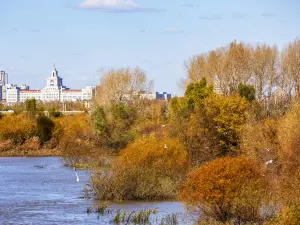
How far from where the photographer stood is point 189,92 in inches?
2190

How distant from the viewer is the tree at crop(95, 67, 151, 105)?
86188mm

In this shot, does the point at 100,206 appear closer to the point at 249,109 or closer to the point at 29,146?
the point at 249,109

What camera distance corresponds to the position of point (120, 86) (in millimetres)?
86688

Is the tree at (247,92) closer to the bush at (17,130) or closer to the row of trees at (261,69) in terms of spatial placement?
the row of trees at (261,69)

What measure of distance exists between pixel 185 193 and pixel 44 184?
18.9 meters

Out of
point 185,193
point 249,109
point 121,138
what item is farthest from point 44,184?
point 121,138

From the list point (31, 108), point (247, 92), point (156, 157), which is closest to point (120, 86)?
point (31, 108)

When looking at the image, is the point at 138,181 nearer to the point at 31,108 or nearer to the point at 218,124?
the point at 218,124

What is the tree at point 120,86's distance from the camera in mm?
86188

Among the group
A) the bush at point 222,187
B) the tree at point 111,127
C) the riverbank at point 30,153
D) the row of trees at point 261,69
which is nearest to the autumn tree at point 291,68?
the row of trees at point 261,69

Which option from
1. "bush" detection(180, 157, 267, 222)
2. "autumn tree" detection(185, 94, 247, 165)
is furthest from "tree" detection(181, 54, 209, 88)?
"bush" detection(180, 157, 267, 222)

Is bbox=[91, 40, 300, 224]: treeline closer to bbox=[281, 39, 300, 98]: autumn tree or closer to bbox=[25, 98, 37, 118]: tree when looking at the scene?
bbox=[281, 39, 300, 98]: autumn tree

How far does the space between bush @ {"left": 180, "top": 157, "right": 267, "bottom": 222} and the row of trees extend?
4355cm

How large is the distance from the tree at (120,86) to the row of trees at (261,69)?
17.4 meters
